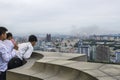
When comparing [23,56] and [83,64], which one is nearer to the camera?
[83,64]

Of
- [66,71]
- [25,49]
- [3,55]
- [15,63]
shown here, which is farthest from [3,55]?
[25,49]

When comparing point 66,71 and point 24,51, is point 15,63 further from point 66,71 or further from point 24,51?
point 66,71

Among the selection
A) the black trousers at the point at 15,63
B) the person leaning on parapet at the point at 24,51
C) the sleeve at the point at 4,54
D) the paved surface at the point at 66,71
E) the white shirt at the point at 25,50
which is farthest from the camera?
the white shirt at the point at 25,50

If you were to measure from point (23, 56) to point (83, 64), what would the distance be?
2078 millimetres

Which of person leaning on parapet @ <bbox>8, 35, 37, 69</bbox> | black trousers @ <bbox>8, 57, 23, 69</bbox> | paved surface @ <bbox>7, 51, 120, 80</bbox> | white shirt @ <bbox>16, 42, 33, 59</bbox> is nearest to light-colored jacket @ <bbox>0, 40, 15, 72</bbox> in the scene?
paved surface @ <bbox>7, 51, 120, 80</bbox>

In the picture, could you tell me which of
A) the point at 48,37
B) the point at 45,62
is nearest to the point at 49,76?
the point at 45,62

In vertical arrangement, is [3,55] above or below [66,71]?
above

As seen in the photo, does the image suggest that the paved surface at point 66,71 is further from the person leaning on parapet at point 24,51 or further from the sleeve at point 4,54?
the sleeve at point 4,54

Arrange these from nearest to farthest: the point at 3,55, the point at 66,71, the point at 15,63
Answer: the point at 3,55, the point at 66,71, the point at 15,63

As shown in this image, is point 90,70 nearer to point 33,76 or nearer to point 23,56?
point 33,76

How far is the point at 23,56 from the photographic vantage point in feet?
24.6

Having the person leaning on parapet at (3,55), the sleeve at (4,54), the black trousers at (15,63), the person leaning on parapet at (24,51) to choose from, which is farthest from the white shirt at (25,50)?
the sleeve at (4,54)

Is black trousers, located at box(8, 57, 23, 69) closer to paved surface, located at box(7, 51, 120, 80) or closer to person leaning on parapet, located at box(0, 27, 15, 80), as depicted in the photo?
paved surface, located at box(7, 51, 120, 80)

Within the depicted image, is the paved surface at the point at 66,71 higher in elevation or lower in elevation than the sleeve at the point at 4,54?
lower
